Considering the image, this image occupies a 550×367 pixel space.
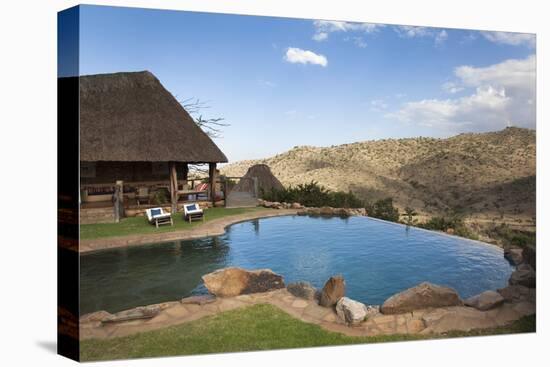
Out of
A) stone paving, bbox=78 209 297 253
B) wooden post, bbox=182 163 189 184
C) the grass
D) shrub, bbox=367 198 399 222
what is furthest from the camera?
wooden post, bbox=182 163 189 184

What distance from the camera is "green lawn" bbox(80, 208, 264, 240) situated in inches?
288

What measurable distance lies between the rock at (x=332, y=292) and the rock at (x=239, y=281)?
2.32 ft

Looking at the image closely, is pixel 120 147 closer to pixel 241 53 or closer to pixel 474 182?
pixel 241 53

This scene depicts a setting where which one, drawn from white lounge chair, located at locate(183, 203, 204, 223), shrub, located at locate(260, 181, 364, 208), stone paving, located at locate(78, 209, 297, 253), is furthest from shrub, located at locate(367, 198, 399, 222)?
white lounge chair, located at locate(183, 203, 204, 223)

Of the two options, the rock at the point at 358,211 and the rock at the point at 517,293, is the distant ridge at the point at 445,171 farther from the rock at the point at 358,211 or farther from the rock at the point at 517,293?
the rock at the point at 517,293

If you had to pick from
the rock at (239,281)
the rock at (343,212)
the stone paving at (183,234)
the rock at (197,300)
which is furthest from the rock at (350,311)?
the stone paving at (183,234)

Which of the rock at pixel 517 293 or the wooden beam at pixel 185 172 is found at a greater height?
the wooden beam at pixel 185 172

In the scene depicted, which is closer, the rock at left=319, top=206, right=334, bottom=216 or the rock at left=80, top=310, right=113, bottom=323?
the rock at left=80, top=310, right=113, bottom=323

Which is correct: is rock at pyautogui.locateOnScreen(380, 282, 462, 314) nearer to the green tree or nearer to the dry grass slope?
the green tree

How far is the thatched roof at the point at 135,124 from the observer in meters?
7.82

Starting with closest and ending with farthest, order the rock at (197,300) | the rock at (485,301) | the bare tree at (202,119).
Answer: the rock at (197,300) < the bare tree at (202,119) < the rock at (485,301)

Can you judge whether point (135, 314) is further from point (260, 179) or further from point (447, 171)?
point (447, 171)

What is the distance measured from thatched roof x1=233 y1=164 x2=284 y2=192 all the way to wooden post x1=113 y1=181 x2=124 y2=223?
208 cm
